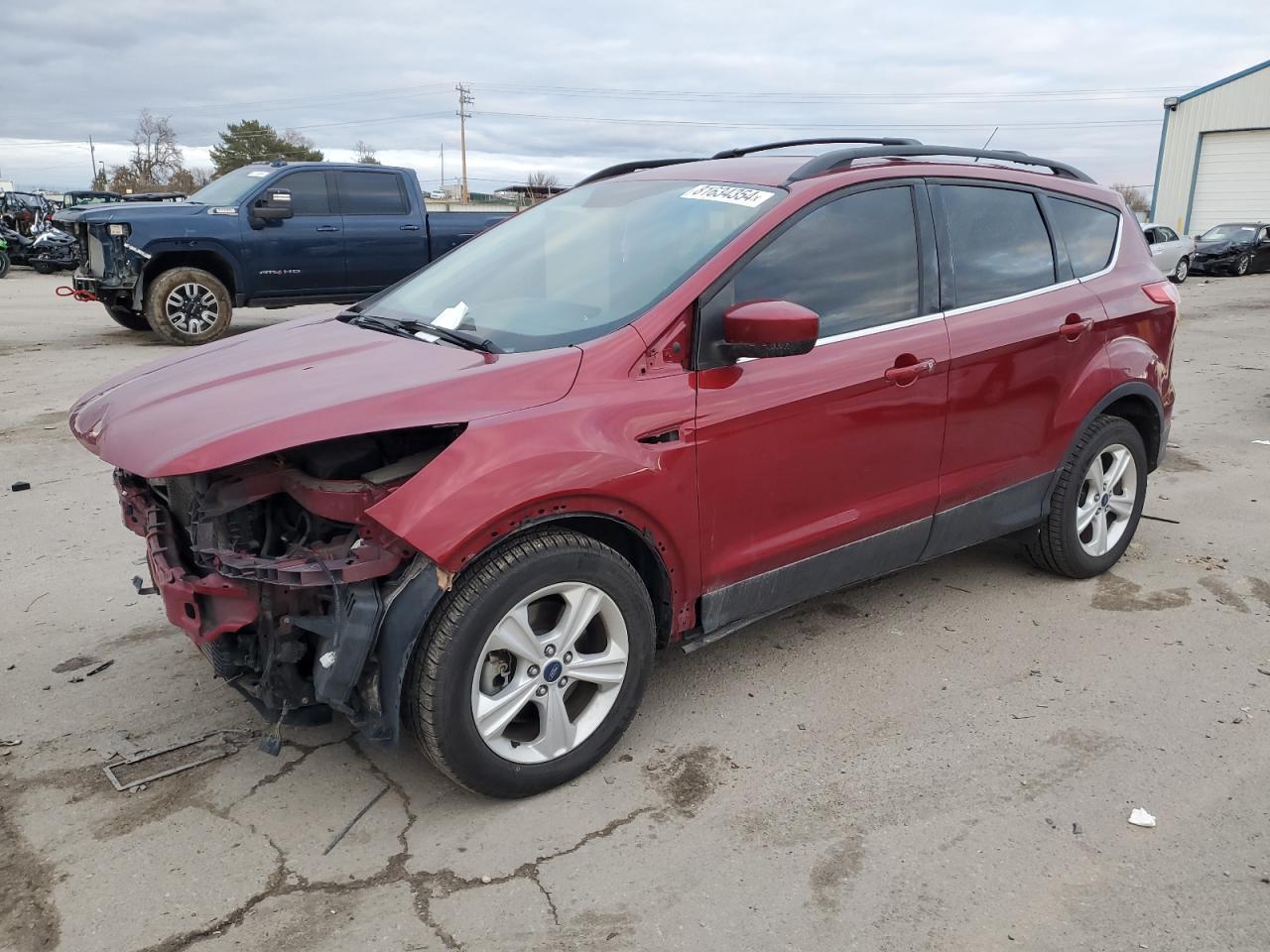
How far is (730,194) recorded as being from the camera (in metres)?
3.49

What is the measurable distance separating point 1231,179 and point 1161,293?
113 ft

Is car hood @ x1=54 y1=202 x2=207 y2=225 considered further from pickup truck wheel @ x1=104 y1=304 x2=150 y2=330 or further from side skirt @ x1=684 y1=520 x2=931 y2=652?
side skirt @ x1=684 y1=520 x2=931 y2=652

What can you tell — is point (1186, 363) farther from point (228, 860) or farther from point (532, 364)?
point (228, 860)

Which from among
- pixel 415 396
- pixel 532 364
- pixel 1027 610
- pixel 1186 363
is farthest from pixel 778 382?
pixel 1186 363

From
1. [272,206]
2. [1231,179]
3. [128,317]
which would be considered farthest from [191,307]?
[1231,179]

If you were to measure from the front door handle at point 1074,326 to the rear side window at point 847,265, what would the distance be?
867 millimetres

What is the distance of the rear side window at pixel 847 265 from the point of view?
330 cm

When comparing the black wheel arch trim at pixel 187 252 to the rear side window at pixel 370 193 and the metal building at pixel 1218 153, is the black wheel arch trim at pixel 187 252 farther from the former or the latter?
the metal building at pixel 1218 153

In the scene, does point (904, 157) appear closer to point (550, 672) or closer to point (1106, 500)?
point (1106, 500)

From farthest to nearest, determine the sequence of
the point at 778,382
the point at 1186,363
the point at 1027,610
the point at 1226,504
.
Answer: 1. the point at 1186,363
2. the point at 1226,504
3. the point at 1027,610
4. the point at 778,382

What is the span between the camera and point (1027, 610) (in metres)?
4.34

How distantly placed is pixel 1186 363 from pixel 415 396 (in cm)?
1103

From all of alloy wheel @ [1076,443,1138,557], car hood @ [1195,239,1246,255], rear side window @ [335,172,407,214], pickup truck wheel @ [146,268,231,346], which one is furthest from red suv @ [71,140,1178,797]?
car hood @ [1195,239,1246,255]

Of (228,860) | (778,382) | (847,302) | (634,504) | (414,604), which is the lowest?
(228,860)
